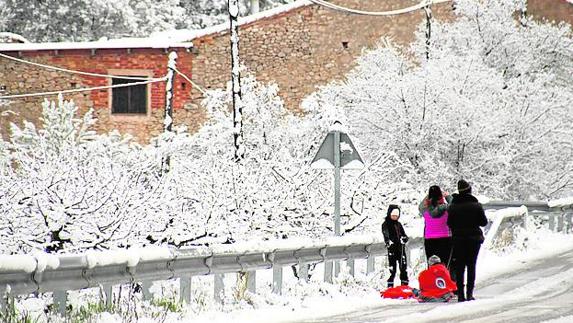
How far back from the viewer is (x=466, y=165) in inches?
1135

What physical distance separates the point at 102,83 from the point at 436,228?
24.9 metres

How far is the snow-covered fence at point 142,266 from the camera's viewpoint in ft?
35.3

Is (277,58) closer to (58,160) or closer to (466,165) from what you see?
(466,165)

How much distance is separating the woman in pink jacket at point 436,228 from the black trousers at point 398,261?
1.81ft

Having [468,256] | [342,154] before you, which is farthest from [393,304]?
[342,154]

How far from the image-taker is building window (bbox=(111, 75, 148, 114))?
39406 millimetres

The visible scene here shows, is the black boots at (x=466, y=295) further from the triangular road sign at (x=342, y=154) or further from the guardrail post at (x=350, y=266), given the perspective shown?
the triangular road sign at (x=342, y=154)

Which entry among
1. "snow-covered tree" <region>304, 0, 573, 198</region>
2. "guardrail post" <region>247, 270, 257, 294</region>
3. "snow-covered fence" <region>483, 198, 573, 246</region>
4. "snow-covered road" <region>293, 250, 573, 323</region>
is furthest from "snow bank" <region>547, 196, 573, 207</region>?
"guardrail post" <region>247, 270, 257, 294</region>

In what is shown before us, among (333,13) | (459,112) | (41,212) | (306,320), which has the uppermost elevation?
(333,13)

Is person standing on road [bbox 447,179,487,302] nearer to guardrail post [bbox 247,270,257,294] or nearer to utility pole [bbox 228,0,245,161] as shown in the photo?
guardrail post [bbox 247,270,257,294]

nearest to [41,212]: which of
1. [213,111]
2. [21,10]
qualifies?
[213,111]

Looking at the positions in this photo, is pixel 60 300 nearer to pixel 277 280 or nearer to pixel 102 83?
pixel 277 280

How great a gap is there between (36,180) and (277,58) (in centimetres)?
2561

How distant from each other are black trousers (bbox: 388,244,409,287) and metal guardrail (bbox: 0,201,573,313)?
501 mm
